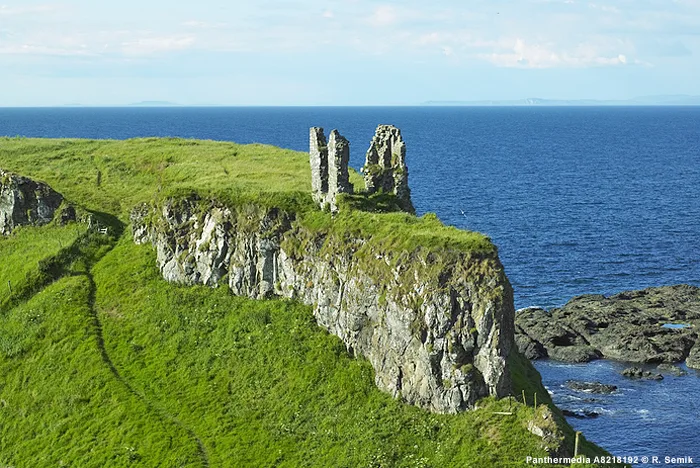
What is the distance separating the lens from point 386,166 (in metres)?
54.4

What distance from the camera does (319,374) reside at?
4588cm

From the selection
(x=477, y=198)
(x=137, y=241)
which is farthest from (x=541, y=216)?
(x=137, y=241)

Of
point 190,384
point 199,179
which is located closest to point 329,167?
point 199,179

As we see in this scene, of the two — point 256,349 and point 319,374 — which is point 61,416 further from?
point 319,374

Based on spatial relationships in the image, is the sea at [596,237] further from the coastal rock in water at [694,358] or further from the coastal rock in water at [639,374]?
the coastal rock in water at [694,358]

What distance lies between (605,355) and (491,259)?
1327 inches

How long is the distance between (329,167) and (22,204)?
2886 centimetres

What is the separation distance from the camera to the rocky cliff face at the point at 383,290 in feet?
137

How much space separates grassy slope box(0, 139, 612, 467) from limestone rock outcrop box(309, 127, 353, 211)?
2382 millimetres

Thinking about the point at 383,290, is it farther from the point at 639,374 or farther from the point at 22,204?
the point at 22,204

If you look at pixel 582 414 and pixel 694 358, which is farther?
pixel 694 358

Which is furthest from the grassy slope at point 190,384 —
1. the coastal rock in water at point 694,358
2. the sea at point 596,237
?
the coastal rock in water at point 694,358

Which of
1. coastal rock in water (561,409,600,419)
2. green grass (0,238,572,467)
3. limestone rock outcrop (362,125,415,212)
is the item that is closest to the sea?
coastal rock in water (561,409,600,419)

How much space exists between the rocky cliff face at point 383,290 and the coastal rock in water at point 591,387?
23.7 meters
